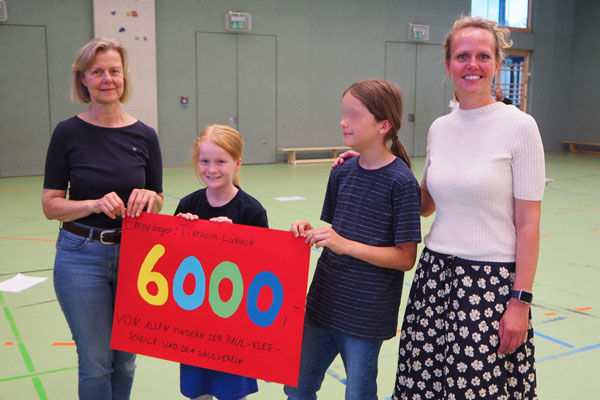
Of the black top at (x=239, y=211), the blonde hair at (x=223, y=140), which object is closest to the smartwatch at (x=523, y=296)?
the black top at (x=239, y=211)

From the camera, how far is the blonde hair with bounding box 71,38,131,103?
7.18ft

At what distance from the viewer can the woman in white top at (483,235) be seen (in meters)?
1.84

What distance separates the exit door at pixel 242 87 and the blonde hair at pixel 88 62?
1031 centimetres

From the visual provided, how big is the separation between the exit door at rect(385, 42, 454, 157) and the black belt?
12.8 meters

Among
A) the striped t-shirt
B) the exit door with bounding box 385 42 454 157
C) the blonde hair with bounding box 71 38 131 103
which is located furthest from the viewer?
the exit door with bounding box 385 42 454 157

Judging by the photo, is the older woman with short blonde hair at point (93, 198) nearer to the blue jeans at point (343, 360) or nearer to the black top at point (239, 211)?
the black top at point (239, 211)

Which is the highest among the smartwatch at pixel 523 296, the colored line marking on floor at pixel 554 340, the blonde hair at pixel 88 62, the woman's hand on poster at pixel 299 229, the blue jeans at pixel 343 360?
the blonde hair at pixel 88 62

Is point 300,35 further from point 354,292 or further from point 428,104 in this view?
point 354,292

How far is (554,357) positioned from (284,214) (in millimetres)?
4508

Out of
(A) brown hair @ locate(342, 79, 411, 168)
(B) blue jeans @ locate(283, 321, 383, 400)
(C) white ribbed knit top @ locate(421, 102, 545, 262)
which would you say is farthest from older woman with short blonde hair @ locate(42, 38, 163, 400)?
(C) white ribbed knit top @ locate(421, 102, 545, 262)

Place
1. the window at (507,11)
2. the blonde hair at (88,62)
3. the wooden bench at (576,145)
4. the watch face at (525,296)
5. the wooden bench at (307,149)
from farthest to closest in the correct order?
the wooden bench at (576,145), the window at (507,11), the wooden bench at (307,149), the blonde hair at (88,62), the watch face at (525,296)

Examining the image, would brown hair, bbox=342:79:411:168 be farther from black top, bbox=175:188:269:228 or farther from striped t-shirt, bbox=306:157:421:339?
black top, bbox=175:188:269:228

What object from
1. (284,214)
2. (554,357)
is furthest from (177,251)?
(284,214)

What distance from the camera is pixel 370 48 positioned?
14.1 m
